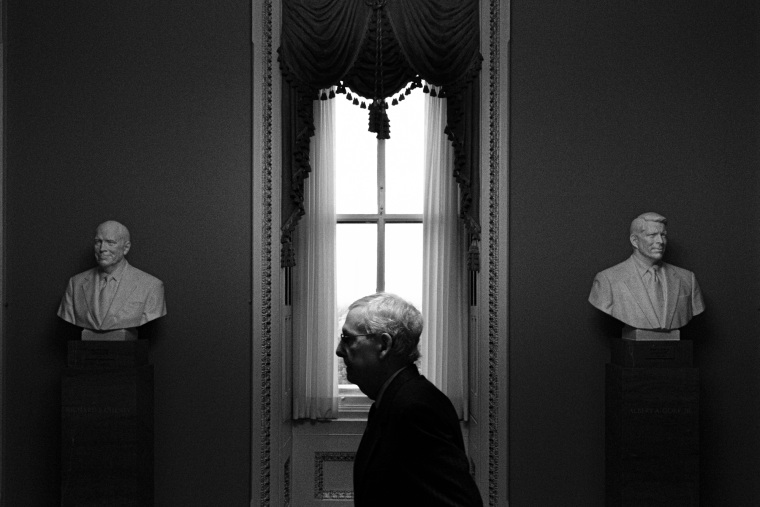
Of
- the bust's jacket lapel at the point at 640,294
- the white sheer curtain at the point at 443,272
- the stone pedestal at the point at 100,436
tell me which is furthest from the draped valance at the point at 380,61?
the stone pedestal at the point at 100,436

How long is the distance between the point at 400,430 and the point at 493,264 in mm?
2589

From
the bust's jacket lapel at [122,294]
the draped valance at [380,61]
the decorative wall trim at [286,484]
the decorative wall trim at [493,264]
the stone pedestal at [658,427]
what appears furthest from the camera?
the decorative wall trim at [286,484]

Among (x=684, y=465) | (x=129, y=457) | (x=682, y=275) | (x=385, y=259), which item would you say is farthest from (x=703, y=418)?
(x=129, y=457)

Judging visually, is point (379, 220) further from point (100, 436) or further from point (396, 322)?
point (396, 322)

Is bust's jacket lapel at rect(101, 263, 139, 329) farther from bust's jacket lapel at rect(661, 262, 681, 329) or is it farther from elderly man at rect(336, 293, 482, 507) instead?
bust's jacket lapel at rect(661, 262, 681, 329)

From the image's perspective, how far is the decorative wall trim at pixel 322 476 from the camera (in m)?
4.73

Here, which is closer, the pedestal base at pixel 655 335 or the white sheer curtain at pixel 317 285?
the pedestal base at pixel 655 335

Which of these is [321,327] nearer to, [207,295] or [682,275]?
[207,295]

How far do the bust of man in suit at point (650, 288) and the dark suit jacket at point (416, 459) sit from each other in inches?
87.2

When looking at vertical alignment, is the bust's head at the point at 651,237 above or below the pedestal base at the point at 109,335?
above

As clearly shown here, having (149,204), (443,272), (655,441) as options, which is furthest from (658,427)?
(149,204)

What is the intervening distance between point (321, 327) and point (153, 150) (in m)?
1.44

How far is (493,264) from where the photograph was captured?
4148mm

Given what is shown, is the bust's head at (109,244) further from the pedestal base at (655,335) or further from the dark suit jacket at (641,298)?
the pedestal base at (655,335)
